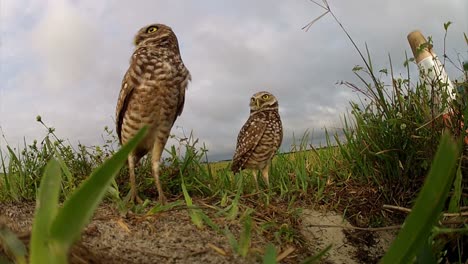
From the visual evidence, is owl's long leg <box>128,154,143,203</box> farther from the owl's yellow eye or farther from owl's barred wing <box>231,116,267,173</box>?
owl's barred wing <box>231,116,267,173</box>

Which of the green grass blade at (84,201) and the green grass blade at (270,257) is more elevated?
the green grass blade at (84,201)

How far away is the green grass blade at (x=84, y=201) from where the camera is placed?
2.40 ft

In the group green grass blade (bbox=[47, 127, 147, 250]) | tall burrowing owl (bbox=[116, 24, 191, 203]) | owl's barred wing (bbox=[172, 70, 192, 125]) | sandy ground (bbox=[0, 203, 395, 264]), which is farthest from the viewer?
owl's barred wing (bbox=[172, 70, 192, 125])

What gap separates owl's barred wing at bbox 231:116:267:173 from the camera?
557 cm

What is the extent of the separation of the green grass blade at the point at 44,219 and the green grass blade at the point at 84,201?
0.04 metres

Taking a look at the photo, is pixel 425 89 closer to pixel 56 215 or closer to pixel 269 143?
pixel 269 143

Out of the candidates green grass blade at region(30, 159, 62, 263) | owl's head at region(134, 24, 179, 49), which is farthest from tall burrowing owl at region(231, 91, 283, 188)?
green grass blade at region(30, 159, 62, 263)

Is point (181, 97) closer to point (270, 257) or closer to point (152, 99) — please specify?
point (152, 99)

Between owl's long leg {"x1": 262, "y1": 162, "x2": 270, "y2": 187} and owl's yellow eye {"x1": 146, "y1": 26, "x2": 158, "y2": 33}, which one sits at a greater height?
owl's yellow eye {"x1": 146, "y1": 26, "x2": 158, "y2": 33}

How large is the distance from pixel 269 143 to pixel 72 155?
2489mm

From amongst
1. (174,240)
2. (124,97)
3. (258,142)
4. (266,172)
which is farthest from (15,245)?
(258,142)

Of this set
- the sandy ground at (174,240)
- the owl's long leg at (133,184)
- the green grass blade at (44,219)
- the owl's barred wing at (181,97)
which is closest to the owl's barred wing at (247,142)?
the owl's barred wing at (181,97)

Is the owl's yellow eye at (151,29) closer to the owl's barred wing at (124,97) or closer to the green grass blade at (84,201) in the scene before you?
the owl's barred wing at (124,97)

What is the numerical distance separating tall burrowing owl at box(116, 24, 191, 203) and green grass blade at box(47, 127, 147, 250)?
276 centimetres
